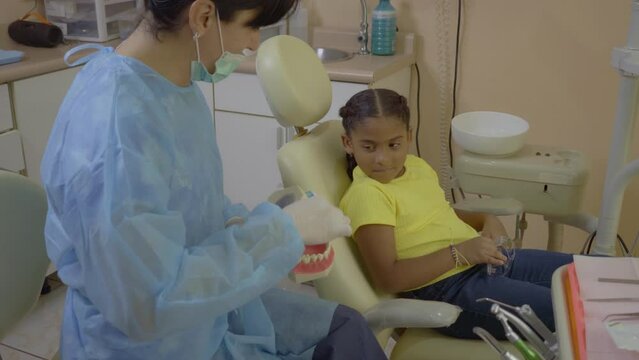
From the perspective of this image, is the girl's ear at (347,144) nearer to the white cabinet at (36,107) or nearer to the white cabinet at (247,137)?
the white cabinet at (247,137)

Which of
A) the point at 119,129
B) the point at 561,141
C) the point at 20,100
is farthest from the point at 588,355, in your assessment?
the point at 20,100

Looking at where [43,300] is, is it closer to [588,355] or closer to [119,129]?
[119,129]

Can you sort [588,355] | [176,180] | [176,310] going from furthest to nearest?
[176,180] → [176,310] → [588,355]

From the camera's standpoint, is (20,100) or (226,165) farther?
(226,165)

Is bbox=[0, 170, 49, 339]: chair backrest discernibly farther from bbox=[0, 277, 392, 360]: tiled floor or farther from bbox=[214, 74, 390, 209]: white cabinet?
bbox=[214, 74, 390, 209]: white cabinet

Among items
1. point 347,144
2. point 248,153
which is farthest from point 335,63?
point 347,144

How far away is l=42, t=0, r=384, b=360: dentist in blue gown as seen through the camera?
902 mm

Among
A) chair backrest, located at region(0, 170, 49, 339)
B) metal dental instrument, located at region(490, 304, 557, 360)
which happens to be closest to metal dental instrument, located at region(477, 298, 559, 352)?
metal dental instrument, located at region(490, 304, 557, 360)

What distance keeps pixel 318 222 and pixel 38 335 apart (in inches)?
62.5

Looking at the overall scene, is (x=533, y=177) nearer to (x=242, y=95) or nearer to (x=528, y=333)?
(x=528, y=333)

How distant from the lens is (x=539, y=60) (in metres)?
2.46

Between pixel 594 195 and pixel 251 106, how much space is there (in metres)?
1.37

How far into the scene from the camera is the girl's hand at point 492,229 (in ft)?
5.53

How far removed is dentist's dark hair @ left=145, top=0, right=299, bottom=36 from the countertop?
1.23 meters
